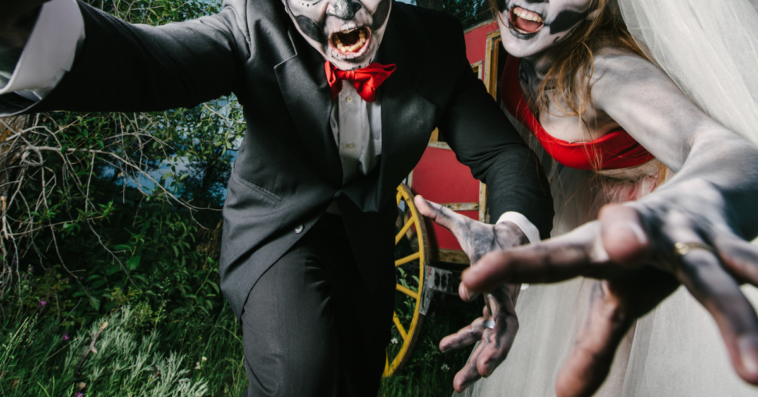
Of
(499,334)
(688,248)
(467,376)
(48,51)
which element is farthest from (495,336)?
(48,51)

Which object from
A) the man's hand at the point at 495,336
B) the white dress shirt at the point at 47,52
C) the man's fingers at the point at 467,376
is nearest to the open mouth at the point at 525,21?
the man's hand at the point at 495,336

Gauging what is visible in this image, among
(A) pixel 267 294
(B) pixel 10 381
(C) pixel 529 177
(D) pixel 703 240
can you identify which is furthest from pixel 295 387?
(B) pixel 10 381

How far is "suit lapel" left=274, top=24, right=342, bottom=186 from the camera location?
1.27m

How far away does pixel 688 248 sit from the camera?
490 mm

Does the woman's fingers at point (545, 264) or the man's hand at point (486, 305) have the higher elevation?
the woman's fingers at point (545, 264)

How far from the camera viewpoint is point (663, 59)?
110 cm

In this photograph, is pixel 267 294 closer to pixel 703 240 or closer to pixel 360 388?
pixel 360 388

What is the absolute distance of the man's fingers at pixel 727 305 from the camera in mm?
405

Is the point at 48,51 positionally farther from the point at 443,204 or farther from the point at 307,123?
the point at 443,204

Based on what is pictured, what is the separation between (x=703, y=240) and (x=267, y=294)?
1093 mm

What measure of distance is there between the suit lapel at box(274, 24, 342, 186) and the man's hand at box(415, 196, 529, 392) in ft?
1.35

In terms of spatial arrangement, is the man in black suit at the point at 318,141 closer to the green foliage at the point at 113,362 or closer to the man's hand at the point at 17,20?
the man's hand at the point at 17,20

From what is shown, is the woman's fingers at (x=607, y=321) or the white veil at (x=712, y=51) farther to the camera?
the white veil at (x=712, y=51)

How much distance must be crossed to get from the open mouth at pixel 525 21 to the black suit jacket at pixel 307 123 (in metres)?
0.24
